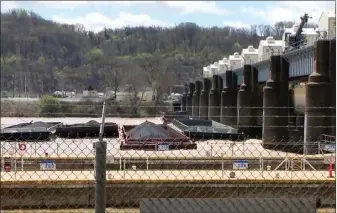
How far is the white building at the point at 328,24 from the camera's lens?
100 feet

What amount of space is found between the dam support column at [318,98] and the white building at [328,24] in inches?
105

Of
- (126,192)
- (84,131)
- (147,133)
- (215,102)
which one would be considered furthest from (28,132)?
(215,102)

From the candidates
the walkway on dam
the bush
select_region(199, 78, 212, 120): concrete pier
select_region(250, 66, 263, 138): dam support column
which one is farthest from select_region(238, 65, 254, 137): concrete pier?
the walkway on dam

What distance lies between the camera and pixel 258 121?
45719 millimetres

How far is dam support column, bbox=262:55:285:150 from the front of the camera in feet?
108

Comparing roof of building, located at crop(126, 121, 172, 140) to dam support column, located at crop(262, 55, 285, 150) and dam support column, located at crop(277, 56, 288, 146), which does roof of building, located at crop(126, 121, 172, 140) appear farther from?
dam support column, located at crop(277, 56, 288, 146)

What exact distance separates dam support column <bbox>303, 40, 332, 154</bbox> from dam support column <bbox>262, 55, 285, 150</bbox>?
502 cm

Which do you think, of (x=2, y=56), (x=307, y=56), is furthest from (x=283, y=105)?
(x=2, y=56)

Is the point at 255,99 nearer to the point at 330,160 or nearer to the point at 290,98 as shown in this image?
the point at 290,98

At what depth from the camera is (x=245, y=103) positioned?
44.9 metres

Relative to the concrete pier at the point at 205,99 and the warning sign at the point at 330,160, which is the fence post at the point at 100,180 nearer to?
the warning sign at the point at 330,160

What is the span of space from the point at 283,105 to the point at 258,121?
34.7ft

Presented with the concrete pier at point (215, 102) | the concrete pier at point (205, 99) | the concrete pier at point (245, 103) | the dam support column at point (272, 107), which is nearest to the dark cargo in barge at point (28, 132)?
the dam support column at point (272, 107)

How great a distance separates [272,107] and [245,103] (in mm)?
11537
